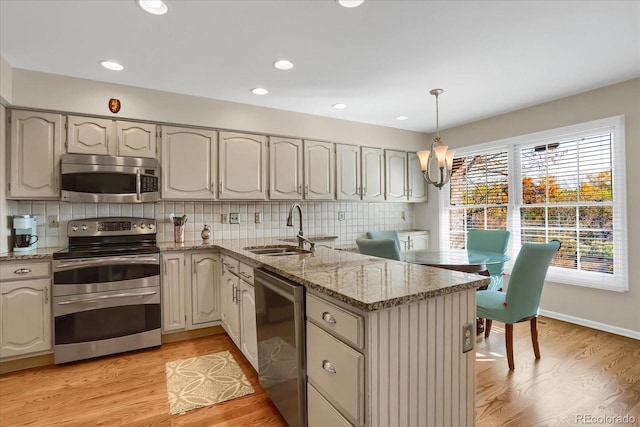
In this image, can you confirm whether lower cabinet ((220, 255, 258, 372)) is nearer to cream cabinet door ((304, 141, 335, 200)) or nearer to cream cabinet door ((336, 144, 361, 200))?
cream cabinet door ((304, 141, 335, 200))

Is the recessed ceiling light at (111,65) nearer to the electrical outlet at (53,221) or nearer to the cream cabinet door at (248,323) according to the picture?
the electrical outlet at (53,221)

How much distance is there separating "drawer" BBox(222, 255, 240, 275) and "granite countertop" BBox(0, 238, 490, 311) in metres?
0.35

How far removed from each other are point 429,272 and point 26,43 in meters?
3.13

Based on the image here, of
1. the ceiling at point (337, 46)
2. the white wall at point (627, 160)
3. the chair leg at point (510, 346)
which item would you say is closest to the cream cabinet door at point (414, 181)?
the white wall at point (627, 160)

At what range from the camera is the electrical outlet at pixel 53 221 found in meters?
3.04

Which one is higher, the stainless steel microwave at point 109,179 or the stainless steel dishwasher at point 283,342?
the stainless steel microwave at point 109,179

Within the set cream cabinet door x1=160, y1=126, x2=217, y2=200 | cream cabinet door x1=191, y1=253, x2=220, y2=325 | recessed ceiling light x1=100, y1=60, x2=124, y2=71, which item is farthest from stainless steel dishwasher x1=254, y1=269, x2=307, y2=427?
recessed ceiling light x1=100, y1=60, x2=124, y2=71

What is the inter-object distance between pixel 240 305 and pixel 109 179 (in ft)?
5.72

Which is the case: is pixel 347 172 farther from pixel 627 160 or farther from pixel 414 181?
pixel 627 160

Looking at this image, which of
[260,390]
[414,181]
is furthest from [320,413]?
[414,181]

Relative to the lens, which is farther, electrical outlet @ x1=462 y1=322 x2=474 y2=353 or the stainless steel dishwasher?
the stainless steel dishwasher

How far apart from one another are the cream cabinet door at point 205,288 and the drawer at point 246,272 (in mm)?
880

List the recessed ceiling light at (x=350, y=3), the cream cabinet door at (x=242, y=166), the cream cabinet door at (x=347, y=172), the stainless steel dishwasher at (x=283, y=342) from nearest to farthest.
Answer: the stainless steel dishwasher at (x=283, y=342) < the recessed ceiling light at (x=350, y=3) < the cream cabinet door at (x=242, y=166) < the cream cabinet door at (x=347, y=172)

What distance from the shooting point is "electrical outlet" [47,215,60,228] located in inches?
120
